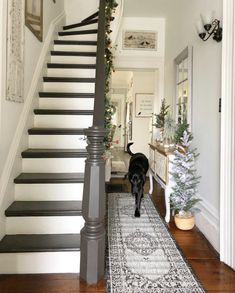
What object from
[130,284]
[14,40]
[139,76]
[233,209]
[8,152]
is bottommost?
[130,284]

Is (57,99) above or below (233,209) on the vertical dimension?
above

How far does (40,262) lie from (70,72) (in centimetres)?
250

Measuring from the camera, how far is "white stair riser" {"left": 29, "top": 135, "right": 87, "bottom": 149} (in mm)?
2873

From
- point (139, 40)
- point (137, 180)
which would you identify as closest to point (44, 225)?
point (137, 180)

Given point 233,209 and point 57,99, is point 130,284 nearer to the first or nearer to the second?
point 233,209

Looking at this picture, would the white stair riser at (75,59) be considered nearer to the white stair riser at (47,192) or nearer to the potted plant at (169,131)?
the potted plant at (169,131)

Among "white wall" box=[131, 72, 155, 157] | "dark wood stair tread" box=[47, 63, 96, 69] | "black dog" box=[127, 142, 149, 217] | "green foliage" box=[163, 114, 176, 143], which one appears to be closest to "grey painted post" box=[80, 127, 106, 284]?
"black dog" box=[127, 142, 149, 217]

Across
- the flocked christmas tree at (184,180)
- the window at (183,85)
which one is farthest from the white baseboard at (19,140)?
the window at (183,85)

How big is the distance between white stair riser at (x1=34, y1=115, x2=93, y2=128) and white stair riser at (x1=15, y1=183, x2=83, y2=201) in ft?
2.96

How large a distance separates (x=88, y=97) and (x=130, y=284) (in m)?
2.12

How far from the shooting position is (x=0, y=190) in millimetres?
2088

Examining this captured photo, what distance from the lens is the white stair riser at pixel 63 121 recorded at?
3.07 metres

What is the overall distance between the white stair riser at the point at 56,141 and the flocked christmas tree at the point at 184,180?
3.54 ft

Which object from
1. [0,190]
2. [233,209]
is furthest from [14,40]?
[233,209]
